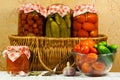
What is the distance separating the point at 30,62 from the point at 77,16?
0.85ft

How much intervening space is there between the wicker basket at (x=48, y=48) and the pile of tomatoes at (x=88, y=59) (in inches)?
2.6

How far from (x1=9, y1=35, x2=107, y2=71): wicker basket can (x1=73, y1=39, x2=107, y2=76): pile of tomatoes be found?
7 cm

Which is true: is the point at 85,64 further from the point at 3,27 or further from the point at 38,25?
the point at 3,27

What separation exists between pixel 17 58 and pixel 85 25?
0.29 meters

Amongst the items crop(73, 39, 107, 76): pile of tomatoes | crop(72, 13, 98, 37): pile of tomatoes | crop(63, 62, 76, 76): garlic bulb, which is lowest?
→ crop(63, 62, 76, 76): garlic bulb

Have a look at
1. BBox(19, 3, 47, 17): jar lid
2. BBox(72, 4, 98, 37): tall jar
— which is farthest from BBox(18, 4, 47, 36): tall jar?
BBox(72, 4, 98, 37): tall jar

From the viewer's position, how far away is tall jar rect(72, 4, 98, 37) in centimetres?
101

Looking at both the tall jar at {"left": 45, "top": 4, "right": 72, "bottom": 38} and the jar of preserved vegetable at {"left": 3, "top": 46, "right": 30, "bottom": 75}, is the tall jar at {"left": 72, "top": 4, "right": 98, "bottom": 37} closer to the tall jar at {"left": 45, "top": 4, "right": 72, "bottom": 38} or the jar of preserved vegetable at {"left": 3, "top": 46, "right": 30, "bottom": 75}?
the tall jar at {"left": 45, "top": 4, "right": 72, "bottom": 38}

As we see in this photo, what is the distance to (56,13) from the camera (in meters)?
1.02

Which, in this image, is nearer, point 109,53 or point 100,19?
point 109,53

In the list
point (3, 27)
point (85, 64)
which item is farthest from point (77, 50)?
point (3, 27)

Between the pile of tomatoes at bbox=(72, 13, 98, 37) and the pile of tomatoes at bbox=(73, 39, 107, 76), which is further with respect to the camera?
the pile of tomatoes at bbox=(72, 13, 98, 37)

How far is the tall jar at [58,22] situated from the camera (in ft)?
3.32

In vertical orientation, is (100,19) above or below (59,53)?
above
